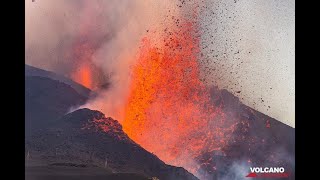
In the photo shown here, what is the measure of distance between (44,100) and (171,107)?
5.94 ft

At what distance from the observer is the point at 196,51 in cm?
766

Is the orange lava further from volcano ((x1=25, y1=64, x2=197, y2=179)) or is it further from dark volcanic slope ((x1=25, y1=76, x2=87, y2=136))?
dark volcanic slope ((x1=25, y1=76, x2=87, y2=136))

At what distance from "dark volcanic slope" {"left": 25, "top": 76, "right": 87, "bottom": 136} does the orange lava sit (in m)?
0.90

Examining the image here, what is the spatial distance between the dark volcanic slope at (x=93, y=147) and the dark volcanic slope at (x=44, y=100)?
118 millimetres

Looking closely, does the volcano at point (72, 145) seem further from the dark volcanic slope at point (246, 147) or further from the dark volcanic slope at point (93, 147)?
the dark volcanic slope at point (246, 147)

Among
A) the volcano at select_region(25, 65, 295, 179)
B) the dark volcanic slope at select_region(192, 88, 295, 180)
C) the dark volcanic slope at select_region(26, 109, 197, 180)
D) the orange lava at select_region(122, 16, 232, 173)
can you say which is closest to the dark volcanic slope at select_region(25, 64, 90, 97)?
the volcano at select_region(25, 65, 295, 179)

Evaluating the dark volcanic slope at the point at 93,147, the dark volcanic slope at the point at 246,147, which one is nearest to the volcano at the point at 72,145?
the dark volcanic slope at the point at 93,147

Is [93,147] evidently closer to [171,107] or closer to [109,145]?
[109,145]

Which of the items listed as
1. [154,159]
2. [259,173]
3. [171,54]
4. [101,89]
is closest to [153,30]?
[171,54]

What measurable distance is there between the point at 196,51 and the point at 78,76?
175 cm

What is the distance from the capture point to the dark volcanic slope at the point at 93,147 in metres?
7.42

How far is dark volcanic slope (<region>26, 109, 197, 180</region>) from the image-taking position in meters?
7.42

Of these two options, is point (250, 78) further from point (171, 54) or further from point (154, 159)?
point (154, 159)

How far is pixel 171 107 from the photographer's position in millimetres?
7559
